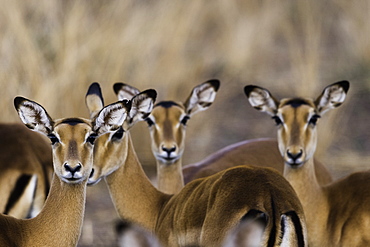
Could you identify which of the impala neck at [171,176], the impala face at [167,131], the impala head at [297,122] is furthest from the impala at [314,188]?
the impala neck at [171,176]

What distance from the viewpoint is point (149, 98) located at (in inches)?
254

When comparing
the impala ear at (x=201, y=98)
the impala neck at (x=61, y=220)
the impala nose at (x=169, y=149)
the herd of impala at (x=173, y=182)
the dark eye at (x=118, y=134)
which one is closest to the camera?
the herd of impala at (x=173, y=182)

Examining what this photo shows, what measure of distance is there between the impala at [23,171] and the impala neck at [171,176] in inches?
38.6

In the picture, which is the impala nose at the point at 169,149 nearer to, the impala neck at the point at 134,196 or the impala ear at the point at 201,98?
the impala neck at the point at 134,196

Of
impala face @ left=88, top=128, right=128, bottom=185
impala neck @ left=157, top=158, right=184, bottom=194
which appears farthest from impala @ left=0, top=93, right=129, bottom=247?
impala neck @ left=157, top=158, right=184, bottom=194

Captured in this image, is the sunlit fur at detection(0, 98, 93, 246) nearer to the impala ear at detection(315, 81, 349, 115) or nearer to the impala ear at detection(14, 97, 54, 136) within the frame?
the impala ear at detection(14, 97, 54, 136)

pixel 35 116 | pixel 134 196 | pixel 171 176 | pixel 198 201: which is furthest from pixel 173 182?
pixel 35 116

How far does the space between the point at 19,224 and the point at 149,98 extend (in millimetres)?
1649

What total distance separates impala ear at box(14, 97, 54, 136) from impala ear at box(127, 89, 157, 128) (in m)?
1.09

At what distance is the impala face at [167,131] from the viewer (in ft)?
22.7

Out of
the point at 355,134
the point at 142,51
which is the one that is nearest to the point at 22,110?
the point at 142,51

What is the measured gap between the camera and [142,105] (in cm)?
651

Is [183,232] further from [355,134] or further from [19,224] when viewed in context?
[355,134]

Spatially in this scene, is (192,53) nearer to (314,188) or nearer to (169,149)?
(169,149)
